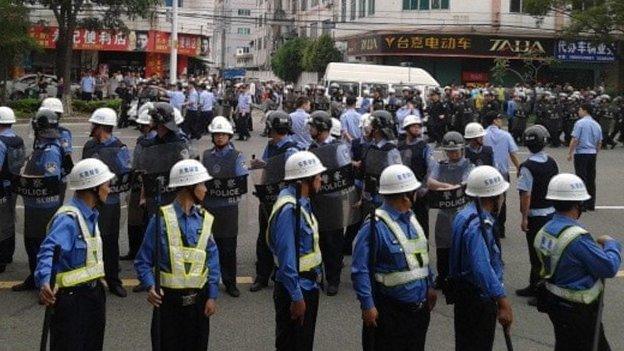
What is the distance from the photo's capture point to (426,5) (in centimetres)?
5019

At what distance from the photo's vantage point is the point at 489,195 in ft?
20.6

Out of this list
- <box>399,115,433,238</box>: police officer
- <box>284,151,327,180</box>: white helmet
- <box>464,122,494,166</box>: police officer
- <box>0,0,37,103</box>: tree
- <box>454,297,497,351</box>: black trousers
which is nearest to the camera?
<box>454,297,497,351</box>: black trousers

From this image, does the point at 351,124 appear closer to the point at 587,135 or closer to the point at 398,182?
the point at 587,135

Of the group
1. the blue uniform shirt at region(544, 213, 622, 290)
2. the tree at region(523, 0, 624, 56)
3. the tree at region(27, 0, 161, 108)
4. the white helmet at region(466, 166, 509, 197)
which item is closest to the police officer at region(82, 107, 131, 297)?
the white helmet at region(466, 166, 509, 197)

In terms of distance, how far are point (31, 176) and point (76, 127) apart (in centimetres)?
2090

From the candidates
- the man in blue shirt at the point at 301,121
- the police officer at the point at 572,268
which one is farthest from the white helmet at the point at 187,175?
the man in blue shirt at the point at 301,121

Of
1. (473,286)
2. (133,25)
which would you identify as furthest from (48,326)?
(133,25)

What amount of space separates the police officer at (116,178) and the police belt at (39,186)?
1.39 feet

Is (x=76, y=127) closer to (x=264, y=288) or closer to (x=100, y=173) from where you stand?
(x=264, y=288)

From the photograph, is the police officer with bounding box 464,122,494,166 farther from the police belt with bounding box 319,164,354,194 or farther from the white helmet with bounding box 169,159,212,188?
the white helmet with bounding box 169,159,212,188

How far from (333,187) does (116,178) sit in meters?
2.33

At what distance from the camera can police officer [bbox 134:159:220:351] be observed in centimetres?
594

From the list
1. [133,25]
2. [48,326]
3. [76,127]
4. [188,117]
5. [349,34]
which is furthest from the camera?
[349,34]

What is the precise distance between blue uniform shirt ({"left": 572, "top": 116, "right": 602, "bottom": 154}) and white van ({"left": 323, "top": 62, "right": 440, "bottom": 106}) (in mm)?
19652
